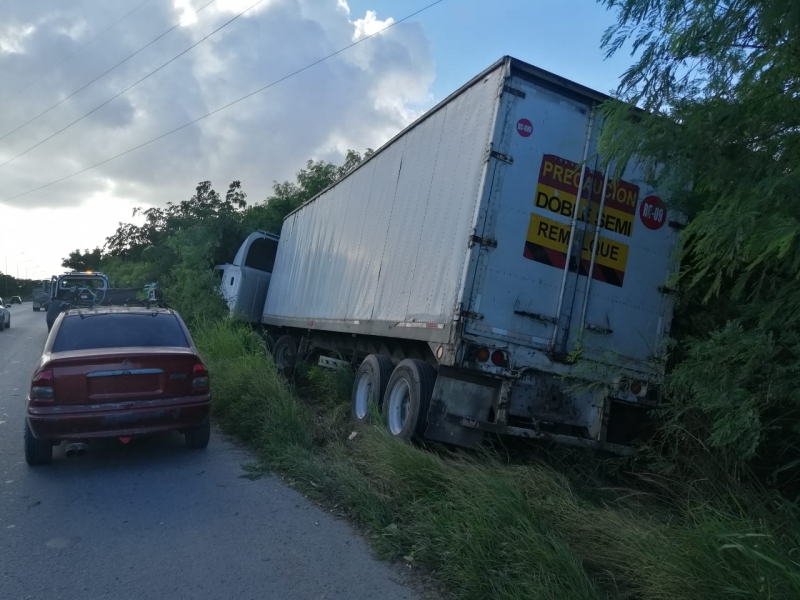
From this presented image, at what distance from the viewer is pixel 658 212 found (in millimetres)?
7008

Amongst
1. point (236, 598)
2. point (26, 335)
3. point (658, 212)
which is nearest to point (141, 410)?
point (236, 598)

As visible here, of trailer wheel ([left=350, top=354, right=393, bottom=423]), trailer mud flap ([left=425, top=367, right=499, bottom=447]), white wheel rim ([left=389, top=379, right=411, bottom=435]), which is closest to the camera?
trailer mud flap ([left=425, top=367, right=499, bottom=447])

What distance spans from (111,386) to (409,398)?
2.86m

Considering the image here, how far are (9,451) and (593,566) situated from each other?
6.18 metres

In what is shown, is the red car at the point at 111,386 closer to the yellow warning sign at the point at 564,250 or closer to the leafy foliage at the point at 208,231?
the yellow warning sign at the point at 564,250

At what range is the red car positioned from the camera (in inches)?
249

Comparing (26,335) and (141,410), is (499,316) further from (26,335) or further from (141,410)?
(26,335)

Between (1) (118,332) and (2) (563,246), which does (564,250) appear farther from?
(1) (118,332)

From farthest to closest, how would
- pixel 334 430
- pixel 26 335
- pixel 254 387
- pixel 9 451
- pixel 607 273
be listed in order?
pixel 26 335, pixel 254 387, pixel 334 430, pixel 9 451, pixel 607 273

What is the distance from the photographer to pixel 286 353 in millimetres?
14500

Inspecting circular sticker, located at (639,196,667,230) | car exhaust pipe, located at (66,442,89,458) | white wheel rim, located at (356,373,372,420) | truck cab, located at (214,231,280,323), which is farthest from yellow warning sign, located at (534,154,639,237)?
truck cab, located at (214,231,280,323)

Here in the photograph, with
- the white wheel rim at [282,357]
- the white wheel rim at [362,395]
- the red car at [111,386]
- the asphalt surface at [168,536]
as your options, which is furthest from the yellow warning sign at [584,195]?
the white wheel rim at [282,357]

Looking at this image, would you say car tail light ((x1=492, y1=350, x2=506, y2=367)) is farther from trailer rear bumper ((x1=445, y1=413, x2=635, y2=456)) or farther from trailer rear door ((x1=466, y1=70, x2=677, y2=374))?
trailer rear bumper ((x1=445, y1=413, x2=635, y2=456))

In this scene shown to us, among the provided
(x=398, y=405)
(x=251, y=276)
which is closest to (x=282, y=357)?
(x=251, y=276)
